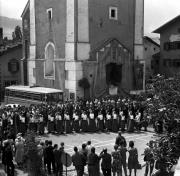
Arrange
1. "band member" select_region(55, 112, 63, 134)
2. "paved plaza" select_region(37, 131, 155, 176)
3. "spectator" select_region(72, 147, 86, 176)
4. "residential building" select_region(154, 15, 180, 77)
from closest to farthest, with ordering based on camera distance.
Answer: "spectator" select_region(72, 147, 86, 176)
"paved plaza" select_region(37, 131, 155, 176)
"band member" select_region(55, 112, 63, 134)
"residential building" select_region(154, 15, 180, 77)

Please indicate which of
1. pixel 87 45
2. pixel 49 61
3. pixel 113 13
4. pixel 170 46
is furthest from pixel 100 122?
pixel 170 46

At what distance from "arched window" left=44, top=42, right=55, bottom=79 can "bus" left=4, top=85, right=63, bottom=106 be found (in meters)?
5.23

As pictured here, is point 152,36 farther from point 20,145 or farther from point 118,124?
point 20,145

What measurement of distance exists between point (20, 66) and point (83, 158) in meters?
37.4

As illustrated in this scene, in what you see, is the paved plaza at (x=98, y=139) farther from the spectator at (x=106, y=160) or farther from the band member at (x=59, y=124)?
the spectator at (x=106, y=160)

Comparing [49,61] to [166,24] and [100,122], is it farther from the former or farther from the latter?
[100,122]

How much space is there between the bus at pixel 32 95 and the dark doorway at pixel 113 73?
6785 mm

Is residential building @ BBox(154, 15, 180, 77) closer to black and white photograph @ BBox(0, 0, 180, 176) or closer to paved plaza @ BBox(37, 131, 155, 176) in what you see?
black and white photograph @ BBox(0, 0, 180, 176)

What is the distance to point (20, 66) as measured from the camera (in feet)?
163

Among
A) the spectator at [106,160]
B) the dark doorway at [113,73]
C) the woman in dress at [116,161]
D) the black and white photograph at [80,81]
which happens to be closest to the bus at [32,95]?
the black and white photograph at [80,81]

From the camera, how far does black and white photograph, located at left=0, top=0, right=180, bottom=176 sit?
1505 cm

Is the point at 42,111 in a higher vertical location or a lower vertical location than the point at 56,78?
lower

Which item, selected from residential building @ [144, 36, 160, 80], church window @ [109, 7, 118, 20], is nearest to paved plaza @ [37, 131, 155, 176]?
church window @ [109, 7, 118, 20]

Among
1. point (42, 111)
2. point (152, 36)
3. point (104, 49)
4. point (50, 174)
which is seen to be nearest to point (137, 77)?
point (104, 49)
